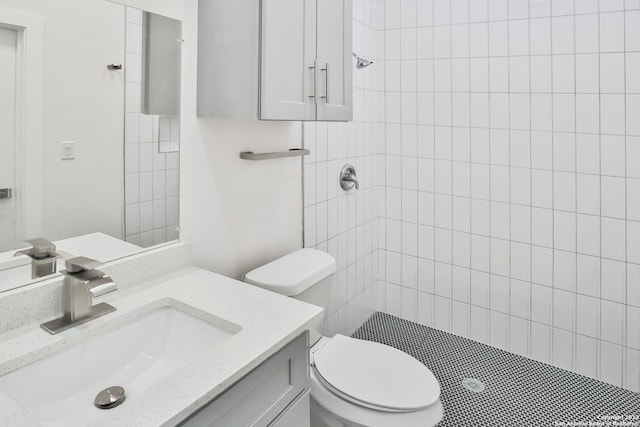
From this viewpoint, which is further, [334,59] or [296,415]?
[334,59]

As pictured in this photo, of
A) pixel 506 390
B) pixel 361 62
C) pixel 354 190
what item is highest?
pixel 361 62

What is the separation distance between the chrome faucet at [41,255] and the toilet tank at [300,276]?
1.98 ft

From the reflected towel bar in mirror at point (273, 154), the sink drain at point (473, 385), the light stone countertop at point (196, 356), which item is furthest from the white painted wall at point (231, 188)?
the sink drain at point (473, 385)

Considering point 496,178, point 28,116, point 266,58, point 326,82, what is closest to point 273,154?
point 326,82

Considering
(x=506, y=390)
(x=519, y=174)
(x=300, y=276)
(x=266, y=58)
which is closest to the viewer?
(x=266, y=58)

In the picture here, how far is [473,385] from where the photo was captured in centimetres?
194

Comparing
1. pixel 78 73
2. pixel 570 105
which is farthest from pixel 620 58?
pixel 78 73

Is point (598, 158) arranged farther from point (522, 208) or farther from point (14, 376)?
point (14, 376)

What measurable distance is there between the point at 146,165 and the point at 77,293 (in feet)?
1.36

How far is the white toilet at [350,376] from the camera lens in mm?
1227

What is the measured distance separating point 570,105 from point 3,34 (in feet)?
7.27

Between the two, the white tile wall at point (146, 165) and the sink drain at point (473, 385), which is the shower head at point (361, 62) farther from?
the sink drain at point (473, 385)

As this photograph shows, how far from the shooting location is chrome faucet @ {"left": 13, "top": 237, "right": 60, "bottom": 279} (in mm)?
965

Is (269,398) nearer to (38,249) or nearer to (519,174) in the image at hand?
(38,249)
